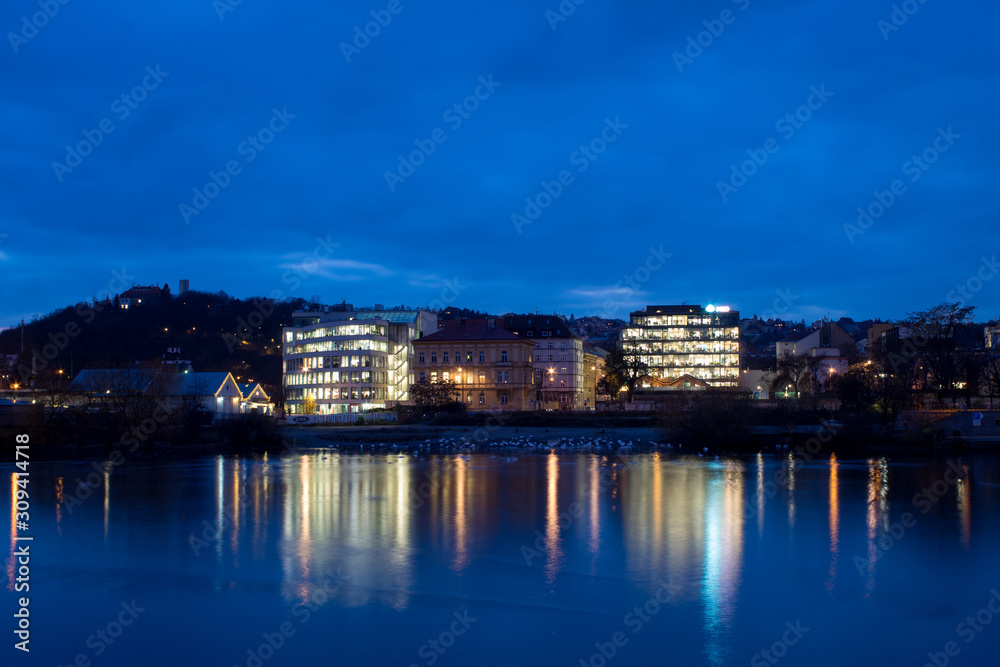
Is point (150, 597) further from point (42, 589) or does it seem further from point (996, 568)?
point (996, 568)

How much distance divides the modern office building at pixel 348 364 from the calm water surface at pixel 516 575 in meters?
65.6

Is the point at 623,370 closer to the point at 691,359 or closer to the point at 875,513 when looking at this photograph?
the point at 691,359

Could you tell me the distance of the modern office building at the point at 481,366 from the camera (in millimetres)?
91938

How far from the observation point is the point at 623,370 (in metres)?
103

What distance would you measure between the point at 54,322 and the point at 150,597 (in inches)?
5836

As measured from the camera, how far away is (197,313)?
151125 millimetres

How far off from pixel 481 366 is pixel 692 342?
72.3 metres

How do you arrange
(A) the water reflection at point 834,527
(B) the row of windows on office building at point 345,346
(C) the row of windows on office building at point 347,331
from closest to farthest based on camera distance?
(A) the water reflection at point 834,527 → (B) the row of windows on office building at point 345,346 → (C) the row of windows on office building at point 347,331

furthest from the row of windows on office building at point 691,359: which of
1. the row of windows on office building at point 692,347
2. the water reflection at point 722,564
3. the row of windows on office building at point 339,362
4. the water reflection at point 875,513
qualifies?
the water reflection at point 722,564

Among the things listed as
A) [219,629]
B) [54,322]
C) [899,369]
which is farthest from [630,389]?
[54,322]

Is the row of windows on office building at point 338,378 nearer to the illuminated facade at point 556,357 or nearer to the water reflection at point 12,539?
the illuminated facade at point 556,357

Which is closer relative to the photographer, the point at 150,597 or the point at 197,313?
the point at 150,597

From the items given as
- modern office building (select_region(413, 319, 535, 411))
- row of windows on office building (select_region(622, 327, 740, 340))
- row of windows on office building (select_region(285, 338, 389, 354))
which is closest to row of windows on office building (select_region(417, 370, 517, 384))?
modern office building (select_region(413, 319, 535, 411))

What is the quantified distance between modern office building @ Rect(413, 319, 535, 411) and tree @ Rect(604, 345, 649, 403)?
14955mm
